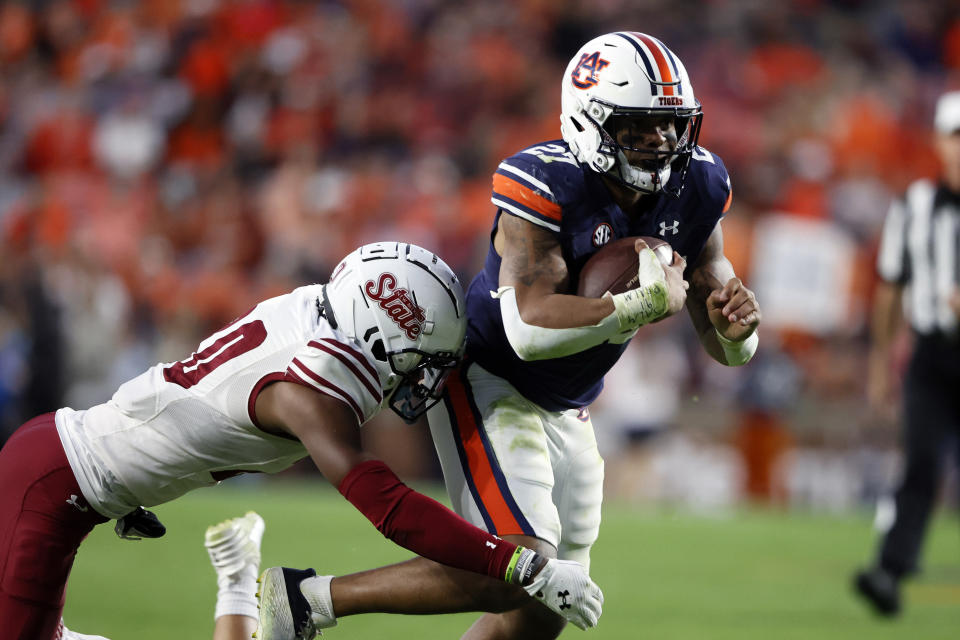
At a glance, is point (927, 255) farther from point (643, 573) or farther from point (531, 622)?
point (531, 622)

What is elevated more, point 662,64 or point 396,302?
point 662,64

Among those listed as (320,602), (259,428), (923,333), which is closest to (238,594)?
(320,602)

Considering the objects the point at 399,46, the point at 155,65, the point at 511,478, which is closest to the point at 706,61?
the point at 399,46

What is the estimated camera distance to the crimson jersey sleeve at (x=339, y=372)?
2908mm

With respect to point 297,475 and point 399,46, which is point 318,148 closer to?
point 399,46

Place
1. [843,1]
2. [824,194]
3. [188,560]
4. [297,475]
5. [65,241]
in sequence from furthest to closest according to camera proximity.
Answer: [843,1] < [824,194] < [297,475] < [65,241] < [188,560]

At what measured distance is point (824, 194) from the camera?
10.5m

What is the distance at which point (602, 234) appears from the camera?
129 inches

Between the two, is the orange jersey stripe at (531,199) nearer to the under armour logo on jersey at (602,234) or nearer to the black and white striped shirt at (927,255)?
the under armour logo on jersey at (602,234)

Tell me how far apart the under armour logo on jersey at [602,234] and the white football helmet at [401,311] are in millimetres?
403

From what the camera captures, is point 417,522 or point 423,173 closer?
point 417,522

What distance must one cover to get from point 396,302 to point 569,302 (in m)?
0.44

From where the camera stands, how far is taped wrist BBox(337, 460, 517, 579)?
2814mm

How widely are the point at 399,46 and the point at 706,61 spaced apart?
116 inches
